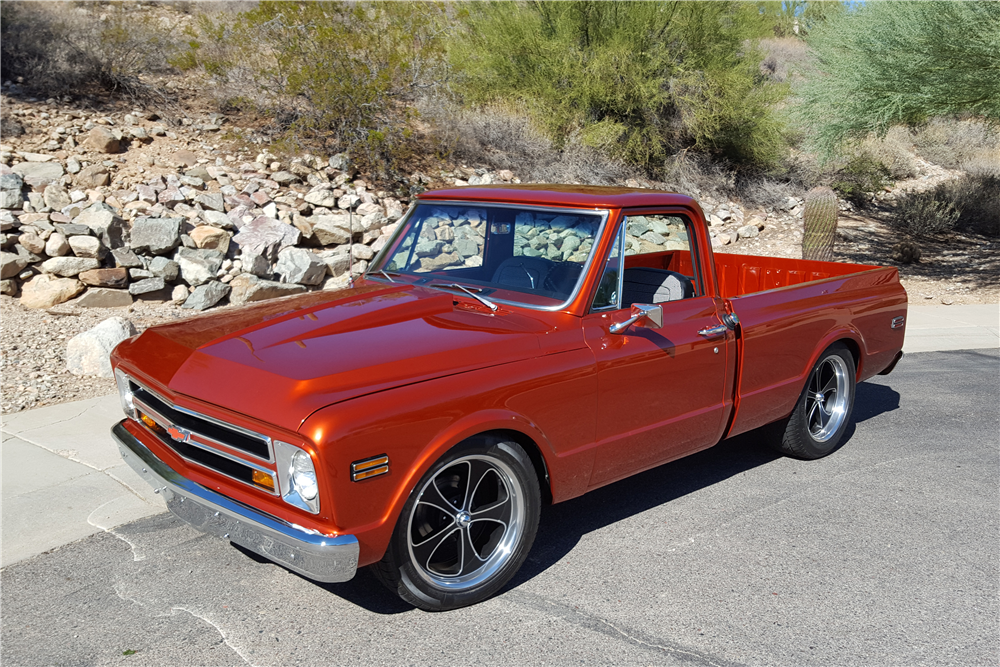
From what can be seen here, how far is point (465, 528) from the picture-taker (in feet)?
11.5

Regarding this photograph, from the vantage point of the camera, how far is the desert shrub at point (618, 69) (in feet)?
56.6

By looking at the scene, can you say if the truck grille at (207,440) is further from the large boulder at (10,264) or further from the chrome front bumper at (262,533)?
the large boulder at (10,264)

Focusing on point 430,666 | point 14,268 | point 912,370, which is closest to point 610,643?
point 430,666

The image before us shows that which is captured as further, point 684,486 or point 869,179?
point 869,179

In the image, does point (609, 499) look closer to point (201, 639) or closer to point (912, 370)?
point (201, 639)

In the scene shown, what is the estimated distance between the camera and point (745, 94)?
1803 cm

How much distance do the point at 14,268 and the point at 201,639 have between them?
7.51 m

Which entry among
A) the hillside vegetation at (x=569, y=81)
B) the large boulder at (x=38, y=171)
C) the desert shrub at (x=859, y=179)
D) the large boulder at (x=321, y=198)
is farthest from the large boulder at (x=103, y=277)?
the desert shrub at (x=859, y=179)

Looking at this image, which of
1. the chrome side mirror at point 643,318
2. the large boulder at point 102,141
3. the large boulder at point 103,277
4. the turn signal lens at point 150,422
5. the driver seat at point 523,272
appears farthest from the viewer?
the large boulder at point 102,141

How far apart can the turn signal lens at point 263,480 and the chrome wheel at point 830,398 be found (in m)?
3.80

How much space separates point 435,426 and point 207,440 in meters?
0.94

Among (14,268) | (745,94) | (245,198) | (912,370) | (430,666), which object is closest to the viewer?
(430,666)

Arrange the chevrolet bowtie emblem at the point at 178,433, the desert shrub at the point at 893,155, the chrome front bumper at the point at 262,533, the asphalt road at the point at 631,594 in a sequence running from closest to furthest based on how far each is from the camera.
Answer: the chrome front bumper at the point at 262,533 < the asphalt road at the point at 631,594 < the chevrolet bowtie emblem at the point at 178,433 < the desert shrub at the point at 893,155

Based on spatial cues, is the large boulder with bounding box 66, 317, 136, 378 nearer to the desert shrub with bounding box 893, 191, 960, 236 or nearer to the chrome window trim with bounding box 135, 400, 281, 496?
the chrome window trim with bounding box 135, 400, 281, 496
